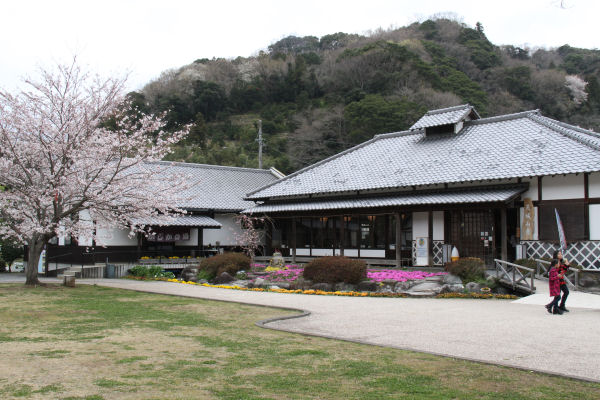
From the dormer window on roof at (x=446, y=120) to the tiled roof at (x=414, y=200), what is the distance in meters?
5.33

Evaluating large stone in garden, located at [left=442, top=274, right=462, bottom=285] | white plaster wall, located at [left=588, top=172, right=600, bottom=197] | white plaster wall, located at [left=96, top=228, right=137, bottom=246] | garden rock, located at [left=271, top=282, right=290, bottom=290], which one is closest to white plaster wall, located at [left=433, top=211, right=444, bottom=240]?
large stone in garden, located at [left=442, top=274, right=462, bottom=285]

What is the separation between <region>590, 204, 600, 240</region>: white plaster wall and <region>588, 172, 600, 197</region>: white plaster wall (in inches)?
17.0

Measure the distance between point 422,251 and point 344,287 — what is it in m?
5.51

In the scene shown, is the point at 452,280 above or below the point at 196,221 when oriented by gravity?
below

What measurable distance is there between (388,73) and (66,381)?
2184 inches

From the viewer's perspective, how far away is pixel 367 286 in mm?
18219

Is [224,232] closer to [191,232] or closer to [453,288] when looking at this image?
[191,232]

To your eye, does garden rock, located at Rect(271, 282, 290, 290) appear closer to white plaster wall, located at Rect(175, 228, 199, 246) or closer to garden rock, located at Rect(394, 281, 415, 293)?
garden rock, located at Rect(394, 281, 415, 293)

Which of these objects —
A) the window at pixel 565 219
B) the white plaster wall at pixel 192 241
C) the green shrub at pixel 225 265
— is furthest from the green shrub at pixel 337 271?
the white plaster wall at pixel 192 241

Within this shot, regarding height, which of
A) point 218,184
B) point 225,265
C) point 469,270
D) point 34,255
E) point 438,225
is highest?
point 218,184

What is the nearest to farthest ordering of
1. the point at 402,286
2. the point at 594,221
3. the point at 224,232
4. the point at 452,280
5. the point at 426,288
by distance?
the point at 426,288, the point at 452,280, the point at 402,286, the point at 594,221, the point at 224,232

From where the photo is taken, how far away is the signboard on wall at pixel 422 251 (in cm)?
2221

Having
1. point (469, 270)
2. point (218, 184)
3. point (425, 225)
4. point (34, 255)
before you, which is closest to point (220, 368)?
point (469, 270)

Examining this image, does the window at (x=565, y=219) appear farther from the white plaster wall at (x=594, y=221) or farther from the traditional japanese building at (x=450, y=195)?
the white plaster wall at (x=594, y=221)
